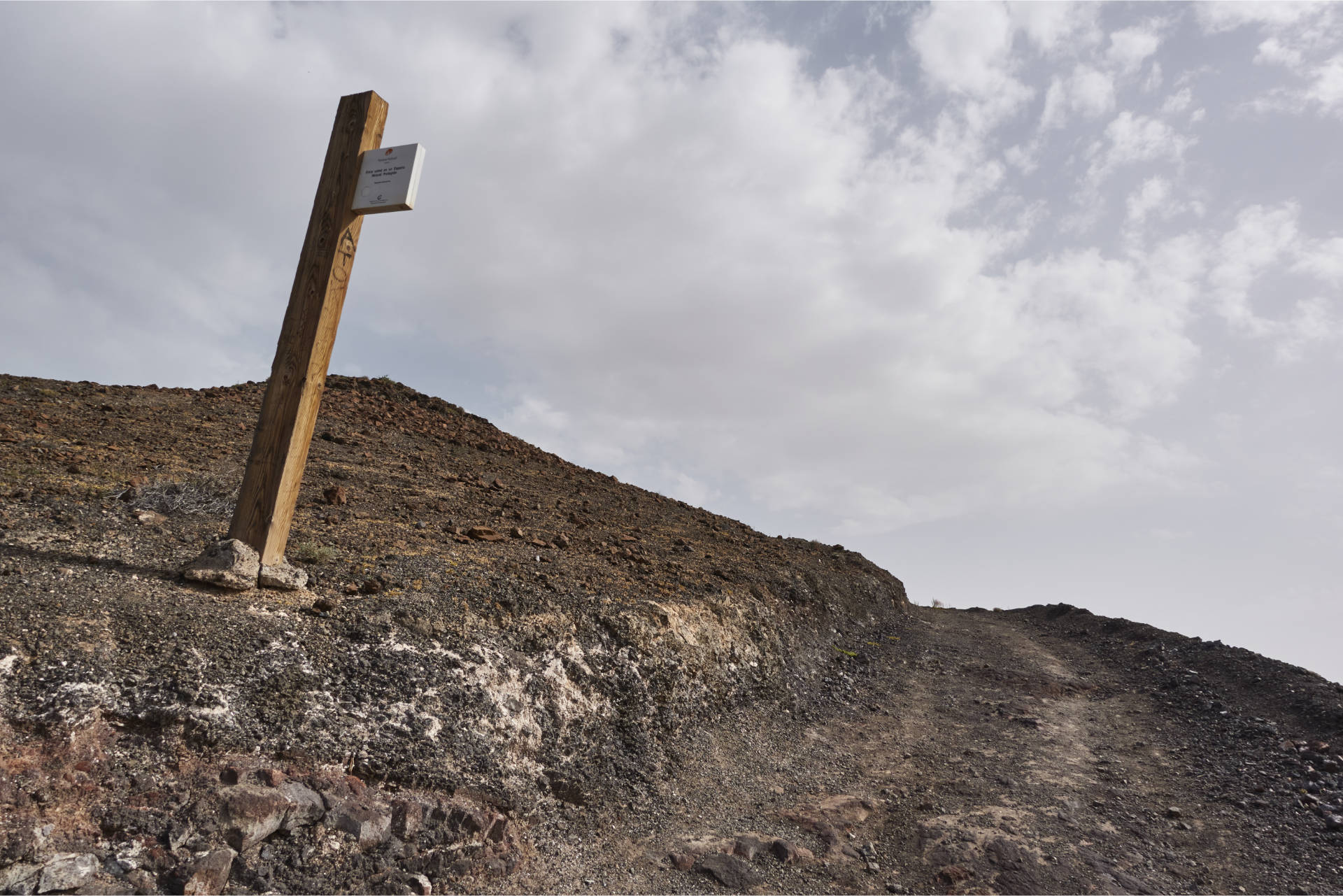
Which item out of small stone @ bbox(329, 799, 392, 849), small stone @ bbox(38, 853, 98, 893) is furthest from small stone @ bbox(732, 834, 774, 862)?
small stone @ bbox(38, 853, 98, 893)

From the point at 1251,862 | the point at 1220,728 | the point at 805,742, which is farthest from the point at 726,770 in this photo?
the point at 1220,728

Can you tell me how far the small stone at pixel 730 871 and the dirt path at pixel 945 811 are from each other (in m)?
0.01

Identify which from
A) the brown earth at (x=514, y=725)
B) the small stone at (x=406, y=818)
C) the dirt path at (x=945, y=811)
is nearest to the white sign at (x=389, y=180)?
the brown earth at (x=514, y=725)

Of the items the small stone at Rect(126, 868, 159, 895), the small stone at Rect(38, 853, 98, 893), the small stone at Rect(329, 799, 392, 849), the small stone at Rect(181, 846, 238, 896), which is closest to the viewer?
the small stone at Rect(38, 853, 98, 893)

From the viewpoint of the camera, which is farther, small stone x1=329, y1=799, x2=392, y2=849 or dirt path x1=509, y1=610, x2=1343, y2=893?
dirt path x1=509, y1=610, x2=1343, y2=893

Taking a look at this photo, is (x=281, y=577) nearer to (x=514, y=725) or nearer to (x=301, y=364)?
(x=301, y=364)

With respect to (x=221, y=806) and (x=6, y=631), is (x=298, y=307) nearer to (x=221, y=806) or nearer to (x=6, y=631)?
(x=6, y=631)

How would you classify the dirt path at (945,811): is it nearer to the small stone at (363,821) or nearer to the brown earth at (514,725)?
the brown earth at (514,725)

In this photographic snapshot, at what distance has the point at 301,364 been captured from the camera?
18.9ft

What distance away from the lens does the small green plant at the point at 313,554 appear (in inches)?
255

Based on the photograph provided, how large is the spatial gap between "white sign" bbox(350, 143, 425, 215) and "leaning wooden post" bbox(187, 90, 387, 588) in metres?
0.11

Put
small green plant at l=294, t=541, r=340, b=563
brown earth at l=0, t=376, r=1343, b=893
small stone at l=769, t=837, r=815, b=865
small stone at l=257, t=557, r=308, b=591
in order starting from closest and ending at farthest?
brown earth at l=0, t=376, r=1343, b=893, small stone at l=769, t=837, r=815, b=865, small stone at l=257, t=557, r=308, b=591, small green plant at l=294, t=541, r=340, b=563

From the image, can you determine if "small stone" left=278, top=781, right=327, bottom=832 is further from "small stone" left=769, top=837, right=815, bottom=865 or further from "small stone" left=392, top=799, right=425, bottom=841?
"small stone" left=769, top=837, right=815, bottom=865

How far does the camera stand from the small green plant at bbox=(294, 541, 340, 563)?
6480mm
